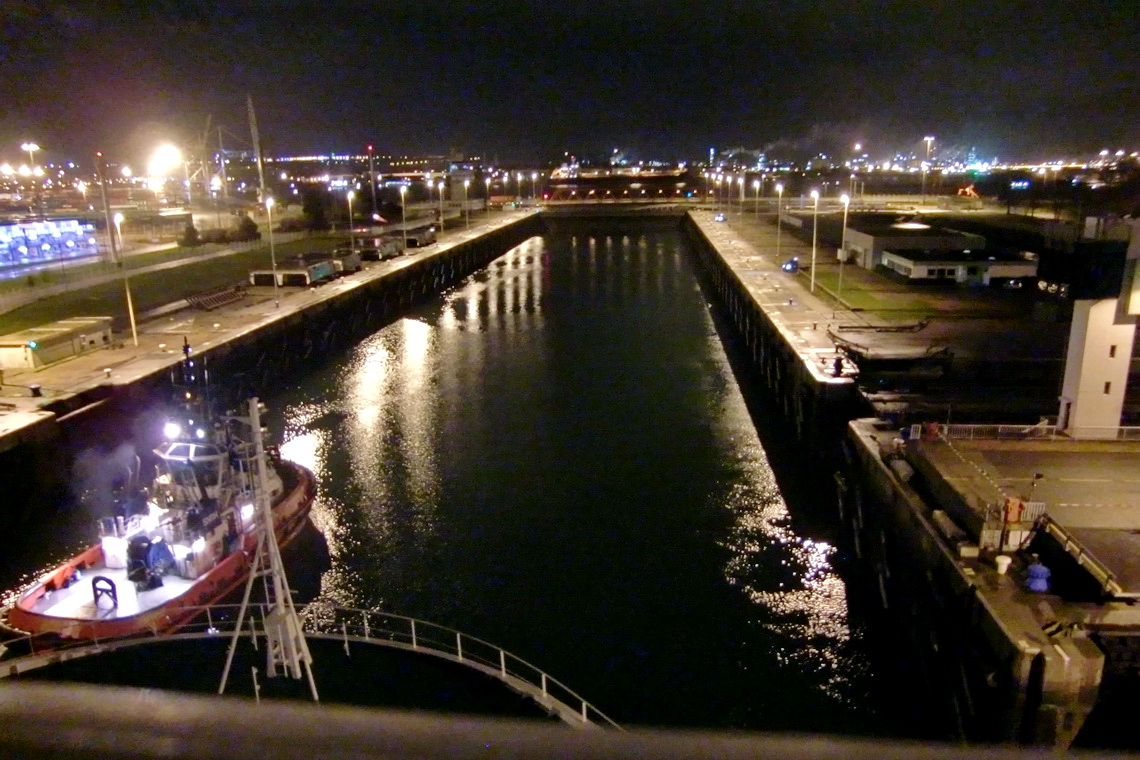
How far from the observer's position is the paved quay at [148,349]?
17.3 metres

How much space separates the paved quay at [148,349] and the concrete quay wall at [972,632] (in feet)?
49.6

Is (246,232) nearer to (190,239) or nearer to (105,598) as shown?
(190,239)

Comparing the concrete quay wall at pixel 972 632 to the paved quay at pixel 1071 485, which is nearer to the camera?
the concrete quay wall at pixel 972 632

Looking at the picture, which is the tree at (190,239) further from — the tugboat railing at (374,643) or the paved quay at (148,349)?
the tugboat railing at (374,643)

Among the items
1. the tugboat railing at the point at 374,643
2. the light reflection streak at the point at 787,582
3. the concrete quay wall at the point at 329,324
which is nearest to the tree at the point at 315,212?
the concrete quay wall at the point at 329,324

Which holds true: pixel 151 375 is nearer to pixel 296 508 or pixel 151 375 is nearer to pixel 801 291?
pixel 296 508

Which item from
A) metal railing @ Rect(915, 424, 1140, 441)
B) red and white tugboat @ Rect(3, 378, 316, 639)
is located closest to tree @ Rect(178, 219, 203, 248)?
red and white tugboat @ Rect(3, 378, 316, 639)

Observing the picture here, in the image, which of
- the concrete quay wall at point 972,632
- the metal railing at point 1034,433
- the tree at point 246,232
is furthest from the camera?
the tree at point 246,232

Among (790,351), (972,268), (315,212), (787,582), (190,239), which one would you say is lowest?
(787,582)

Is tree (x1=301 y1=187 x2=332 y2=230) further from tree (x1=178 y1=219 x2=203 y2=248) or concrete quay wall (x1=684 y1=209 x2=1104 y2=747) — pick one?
concrete quay wall (x1=684 y1=209 x2=1104 y2=747)

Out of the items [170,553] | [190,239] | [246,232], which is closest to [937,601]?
[170,553]

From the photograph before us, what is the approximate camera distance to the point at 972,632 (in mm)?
8508

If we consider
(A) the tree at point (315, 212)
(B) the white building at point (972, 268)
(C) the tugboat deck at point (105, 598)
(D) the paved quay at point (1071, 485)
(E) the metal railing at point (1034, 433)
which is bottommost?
(C) the tugboat deck at point (105, 598)

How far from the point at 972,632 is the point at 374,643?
6418 millimetres
